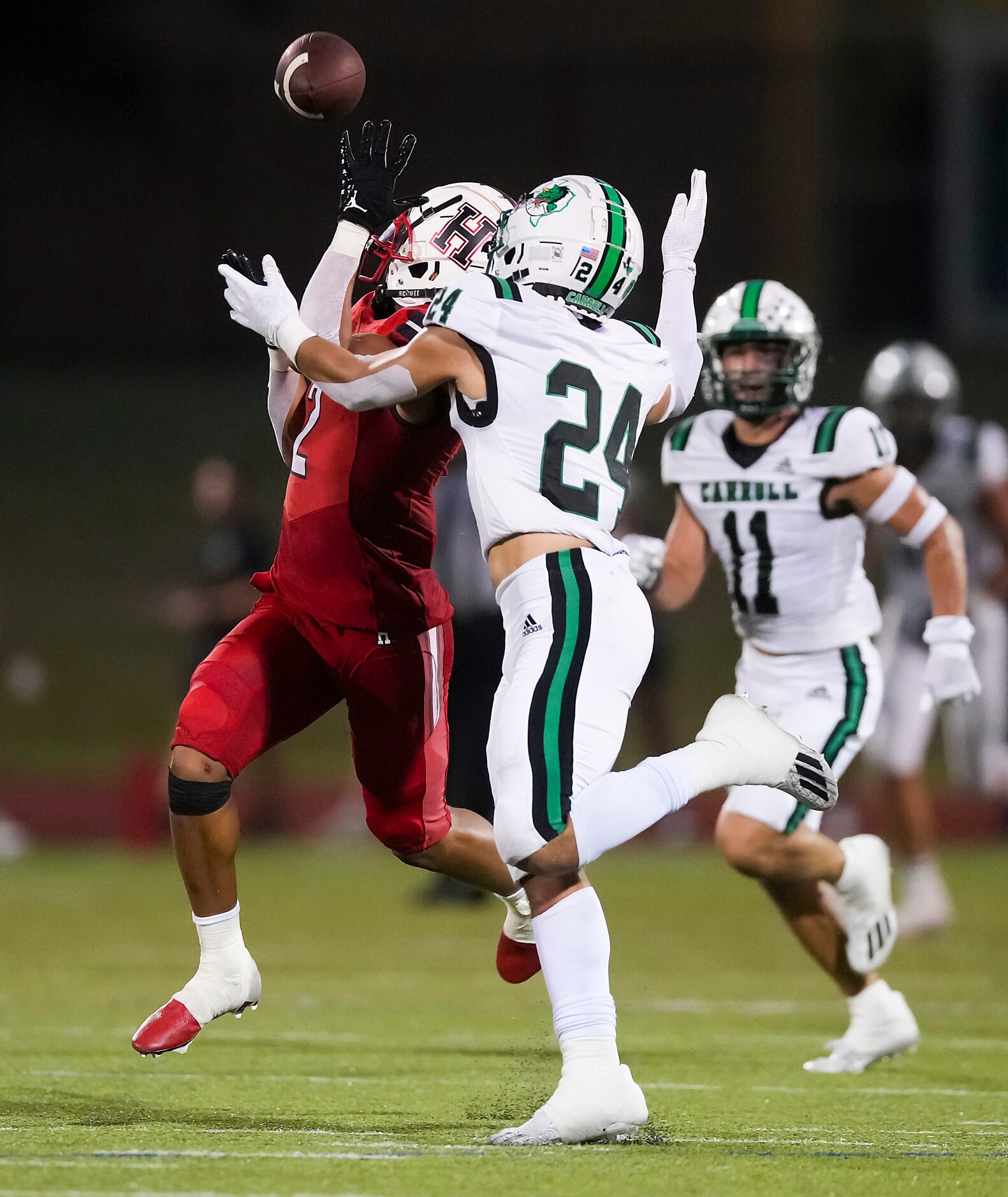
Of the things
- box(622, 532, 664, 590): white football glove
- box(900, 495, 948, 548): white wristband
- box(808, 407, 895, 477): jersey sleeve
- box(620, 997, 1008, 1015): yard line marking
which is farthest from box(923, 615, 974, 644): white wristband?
box(620, 997, 1008, 1015): yard line marking

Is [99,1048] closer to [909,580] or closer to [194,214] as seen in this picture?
[909,580]

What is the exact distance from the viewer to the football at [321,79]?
453cm

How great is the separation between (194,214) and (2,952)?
9.39 m

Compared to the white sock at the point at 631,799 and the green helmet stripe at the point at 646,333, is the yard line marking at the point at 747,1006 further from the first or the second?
the green helmet stripe at the point at 646,333

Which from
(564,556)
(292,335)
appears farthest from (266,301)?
(564,556)

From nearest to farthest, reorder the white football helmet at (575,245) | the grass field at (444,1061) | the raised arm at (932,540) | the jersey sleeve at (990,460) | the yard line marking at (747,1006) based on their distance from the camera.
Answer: the grass field at (444,1061), the white football helmet at (575,245), the raised arm at (932,540), the yard line marking at (747,1006), the jersey sleeve at (990,460)

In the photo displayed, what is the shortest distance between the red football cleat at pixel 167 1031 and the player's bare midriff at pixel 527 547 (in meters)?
1.12

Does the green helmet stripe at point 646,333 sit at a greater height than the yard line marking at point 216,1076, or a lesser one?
greater

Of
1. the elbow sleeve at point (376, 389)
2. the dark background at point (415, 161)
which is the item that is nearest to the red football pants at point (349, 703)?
the elbow sleeve at point (376, 389)

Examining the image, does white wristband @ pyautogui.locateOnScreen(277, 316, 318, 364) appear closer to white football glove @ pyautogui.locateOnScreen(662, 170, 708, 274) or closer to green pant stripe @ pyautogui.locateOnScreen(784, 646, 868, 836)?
white football glove @ pyautogui.locateOnScreen(662, 170, 708, 274)

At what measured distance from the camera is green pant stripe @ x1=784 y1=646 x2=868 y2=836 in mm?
5387

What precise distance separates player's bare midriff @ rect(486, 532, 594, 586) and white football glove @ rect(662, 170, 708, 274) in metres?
0.99

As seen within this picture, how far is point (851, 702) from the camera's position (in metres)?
5.45

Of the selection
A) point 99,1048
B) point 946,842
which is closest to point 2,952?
point 99,1048
